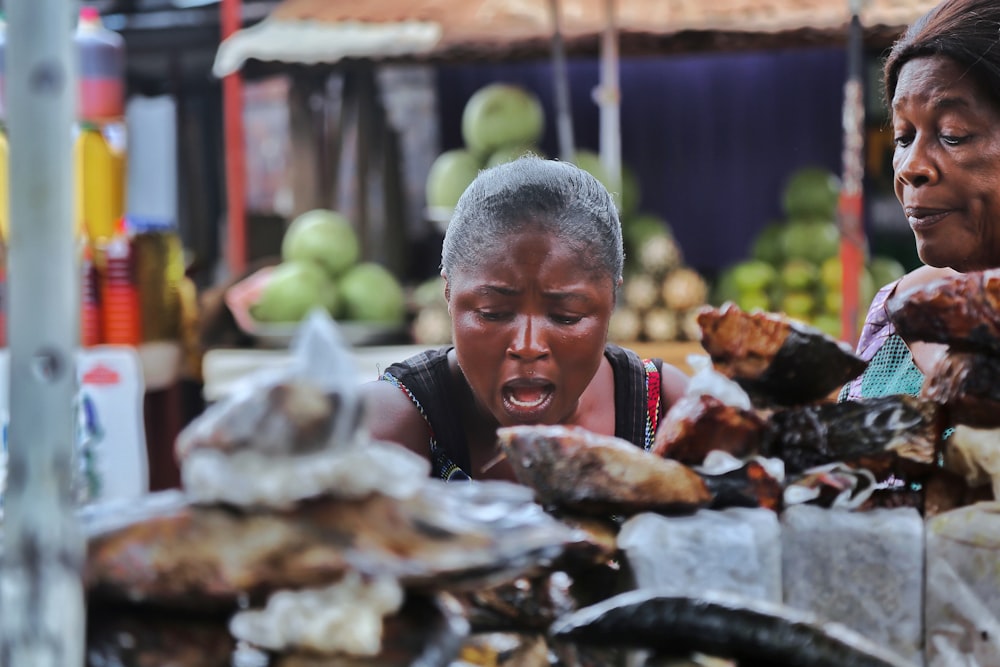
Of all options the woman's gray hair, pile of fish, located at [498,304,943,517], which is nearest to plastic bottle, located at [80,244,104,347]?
the woman's gray hair

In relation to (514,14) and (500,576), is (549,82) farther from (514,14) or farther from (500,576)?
(500,576)

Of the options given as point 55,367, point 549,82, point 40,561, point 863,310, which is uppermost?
point 549,82

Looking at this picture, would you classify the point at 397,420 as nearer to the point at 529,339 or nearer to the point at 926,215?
the point at 529,339

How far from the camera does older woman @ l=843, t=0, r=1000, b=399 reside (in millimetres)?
1942

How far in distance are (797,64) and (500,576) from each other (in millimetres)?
5749

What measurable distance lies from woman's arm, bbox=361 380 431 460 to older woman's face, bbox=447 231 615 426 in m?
0.19

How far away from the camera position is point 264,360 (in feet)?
17.5

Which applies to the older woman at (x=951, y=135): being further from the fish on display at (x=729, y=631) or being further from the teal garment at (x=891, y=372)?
the fish on display at (x=729, y=631)

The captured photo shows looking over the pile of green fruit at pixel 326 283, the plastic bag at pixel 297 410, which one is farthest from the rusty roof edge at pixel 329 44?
the plastic bag at pixel 297 410

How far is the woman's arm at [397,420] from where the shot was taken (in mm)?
2115

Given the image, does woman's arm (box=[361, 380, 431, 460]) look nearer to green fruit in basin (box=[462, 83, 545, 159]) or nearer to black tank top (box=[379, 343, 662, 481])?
black tank top (box=[379, 343, 662, 481])

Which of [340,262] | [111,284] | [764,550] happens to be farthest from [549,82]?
[764,550]

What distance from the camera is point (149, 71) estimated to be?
7.35 m

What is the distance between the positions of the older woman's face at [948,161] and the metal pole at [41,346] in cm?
150
